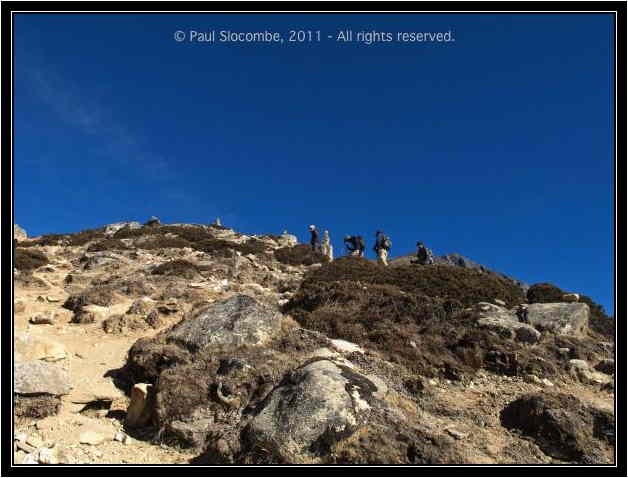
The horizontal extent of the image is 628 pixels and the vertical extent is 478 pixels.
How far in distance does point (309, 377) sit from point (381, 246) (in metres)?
19.3

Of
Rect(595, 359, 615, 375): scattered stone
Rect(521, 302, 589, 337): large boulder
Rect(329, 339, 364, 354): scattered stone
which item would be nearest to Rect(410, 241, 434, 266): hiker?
Rect(521, 302, 589, 337): large boulder

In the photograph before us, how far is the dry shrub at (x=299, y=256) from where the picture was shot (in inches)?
1002

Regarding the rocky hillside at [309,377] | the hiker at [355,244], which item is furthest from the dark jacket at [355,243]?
the rocky hillside at [309,377]

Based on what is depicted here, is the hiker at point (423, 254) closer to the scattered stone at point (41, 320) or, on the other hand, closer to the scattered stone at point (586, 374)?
the scattered stone at point (586, 374)

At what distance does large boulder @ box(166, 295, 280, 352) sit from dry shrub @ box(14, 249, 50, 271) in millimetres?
13385

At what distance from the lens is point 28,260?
19000 mm

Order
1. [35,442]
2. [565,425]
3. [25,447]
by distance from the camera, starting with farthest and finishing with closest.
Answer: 1. [565,425]
2. [35,442]
3. [25,447]

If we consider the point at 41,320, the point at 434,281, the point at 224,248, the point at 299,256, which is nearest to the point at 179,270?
the point at 41,320

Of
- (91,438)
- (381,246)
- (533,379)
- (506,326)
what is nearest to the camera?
(91,438)

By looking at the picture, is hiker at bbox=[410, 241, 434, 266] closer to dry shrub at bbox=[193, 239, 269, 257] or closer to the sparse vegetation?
dry shrub at bbox=[193, 239, 269, 257]

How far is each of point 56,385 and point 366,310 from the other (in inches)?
304

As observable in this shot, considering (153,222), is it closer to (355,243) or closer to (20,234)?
(20,234)

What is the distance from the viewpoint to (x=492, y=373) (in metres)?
8.86

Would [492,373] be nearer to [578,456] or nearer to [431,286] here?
[578,456]
